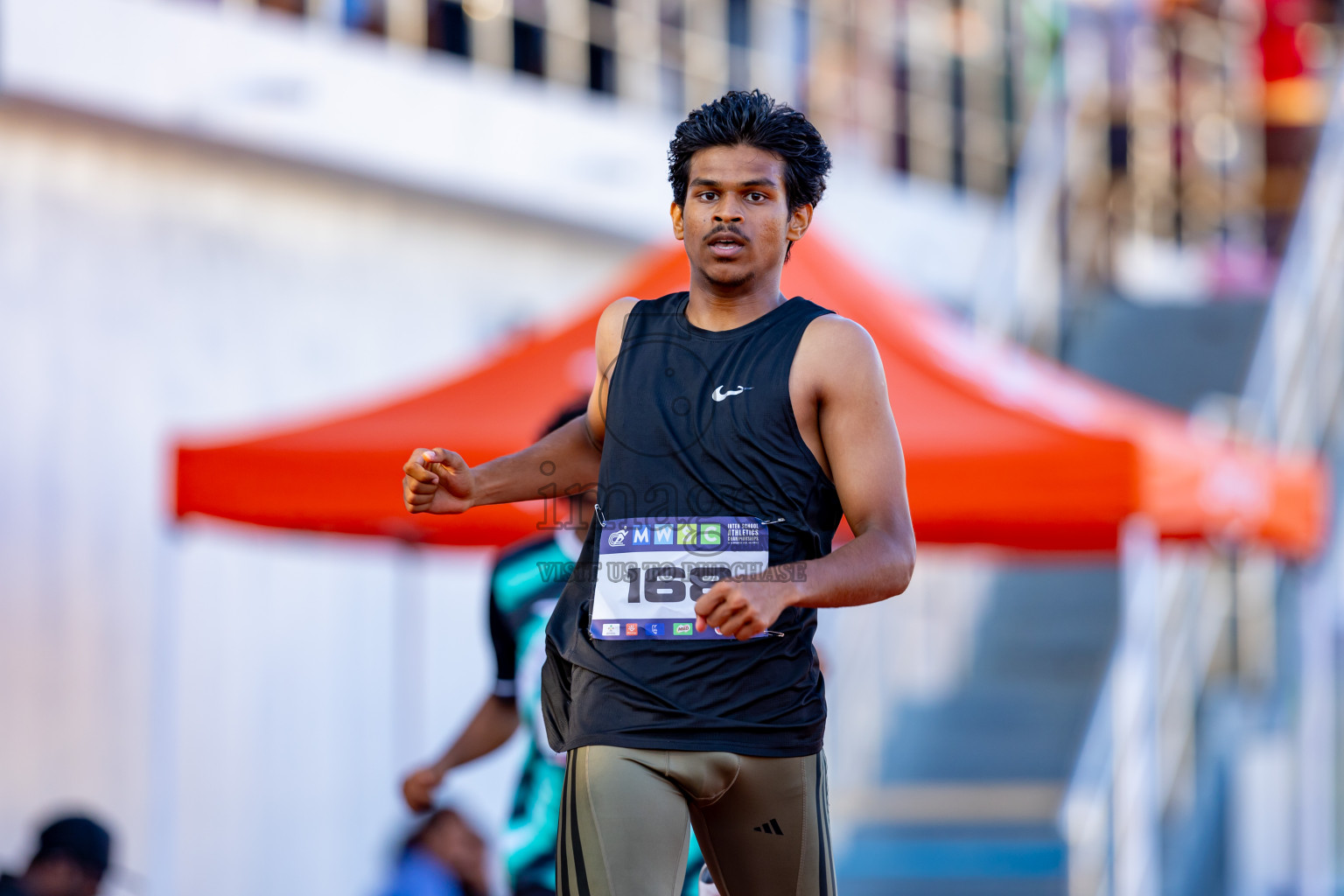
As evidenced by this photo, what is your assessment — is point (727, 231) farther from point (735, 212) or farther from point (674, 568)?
point (674, 568)

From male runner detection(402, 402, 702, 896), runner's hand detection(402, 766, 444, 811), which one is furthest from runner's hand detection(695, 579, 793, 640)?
runner's hand detection(402, 766, 444, 811)

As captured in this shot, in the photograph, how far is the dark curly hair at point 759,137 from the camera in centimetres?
241

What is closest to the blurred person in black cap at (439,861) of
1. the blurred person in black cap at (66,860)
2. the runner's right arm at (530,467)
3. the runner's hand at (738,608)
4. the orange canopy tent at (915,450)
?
the orange canopy tent at (915,450)

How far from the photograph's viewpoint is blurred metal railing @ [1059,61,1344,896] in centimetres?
713

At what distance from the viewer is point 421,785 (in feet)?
12.8

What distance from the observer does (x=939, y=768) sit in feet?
30.9

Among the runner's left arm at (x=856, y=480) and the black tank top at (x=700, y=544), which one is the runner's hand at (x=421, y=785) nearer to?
the black tank top at (x=700, y=544)

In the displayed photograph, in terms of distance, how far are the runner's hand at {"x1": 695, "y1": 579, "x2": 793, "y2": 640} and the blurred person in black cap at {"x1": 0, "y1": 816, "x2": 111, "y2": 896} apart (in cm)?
311

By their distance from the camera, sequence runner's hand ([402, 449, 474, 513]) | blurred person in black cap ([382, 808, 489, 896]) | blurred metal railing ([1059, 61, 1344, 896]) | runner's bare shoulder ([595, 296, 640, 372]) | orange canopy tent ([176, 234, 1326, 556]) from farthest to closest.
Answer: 1. blurred metal railing ([1059, 61, 1344, 896])
2. blurred person in black cap ([382, 808, 489, 896])
3. orange canopy tent ([176, 234, 1326, 556])
4. runner's bare shoulder ([595, 296, 640, 372])
5. runner's hand ([402, 449, 474, 513])

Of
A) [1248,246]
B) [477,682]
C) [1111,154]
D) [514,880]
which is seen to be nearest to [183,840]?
[477,682]

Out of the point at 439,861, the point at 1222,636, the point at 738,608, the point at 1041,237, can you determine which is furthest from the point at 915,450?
the point at 1041,237

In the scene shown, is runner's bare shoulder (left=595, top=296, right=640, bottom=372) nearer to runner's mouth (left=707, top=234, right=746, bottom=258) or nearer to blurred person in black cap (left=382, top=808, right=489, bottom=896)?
runner's mouth (left=707, top=234, right=746, bottom=258)

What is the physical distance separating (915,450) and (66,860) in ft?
8.41

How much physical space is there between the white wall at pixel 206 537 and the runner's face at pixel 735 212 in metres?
4.14
